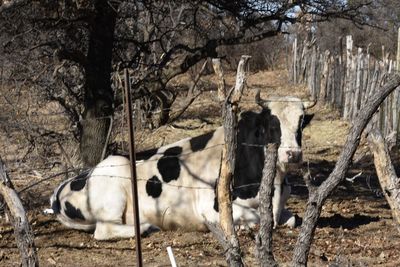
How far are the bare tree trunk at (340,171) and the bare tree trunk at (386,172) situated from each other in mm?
692

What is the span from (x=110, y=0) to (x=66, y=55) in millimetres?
934

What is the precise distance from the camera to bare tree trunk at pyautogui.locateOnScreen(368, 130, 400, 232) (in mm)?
4875

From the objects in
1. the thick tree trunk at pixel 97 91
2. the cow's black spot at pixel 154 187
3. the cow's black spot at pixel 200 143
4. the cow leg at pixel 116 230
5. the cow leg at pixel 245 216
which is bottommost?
the cow leg at pixel 116 230

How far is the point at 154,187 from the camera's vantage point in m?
8.26

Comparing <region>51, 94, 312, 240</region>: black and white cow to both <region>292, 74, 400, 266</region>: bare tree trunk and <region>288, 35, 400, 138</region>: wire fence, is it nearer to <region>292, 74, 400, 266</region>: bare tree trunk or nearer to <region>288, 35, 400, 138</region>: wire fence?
<region>292, 74, 400, 266</region>: bare tree trunk

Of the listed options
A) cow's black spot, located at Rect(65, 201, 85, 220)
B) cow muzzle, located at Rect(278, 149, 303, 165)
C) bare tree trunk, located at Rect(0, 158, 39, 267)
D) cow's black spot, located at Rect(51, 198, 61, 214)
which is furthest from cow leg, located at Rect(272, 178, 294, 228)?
bare tree trunk, located at Rect(0, 158, 39, 267)

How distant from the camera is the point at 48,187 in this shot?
11.1m

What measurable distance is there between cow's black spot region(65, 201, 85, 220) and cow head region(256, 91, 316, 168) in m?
2.18

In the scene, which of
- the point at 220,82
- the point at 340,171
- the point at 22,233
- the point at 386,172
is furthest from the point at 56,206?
the point at 340,171

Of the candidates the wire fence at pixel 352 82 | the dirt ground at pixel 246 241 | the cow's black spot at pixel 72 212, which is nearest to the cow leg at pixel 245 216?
the dirt ground at pixel 246 241

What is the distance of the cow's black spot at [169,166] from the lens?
8.30 metres

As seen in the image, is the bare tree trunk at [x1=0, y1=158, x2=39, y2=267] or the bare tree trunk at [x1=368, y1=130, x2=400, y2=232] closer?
the bare tree trunk at [x1=0, y1=158, x2=39, y2=267]

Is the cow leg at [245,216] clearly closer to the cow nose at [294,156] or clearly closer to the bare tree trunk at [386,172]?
the cow nose at [294,156]

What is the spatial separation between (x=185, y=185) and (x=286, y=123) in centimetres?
127
